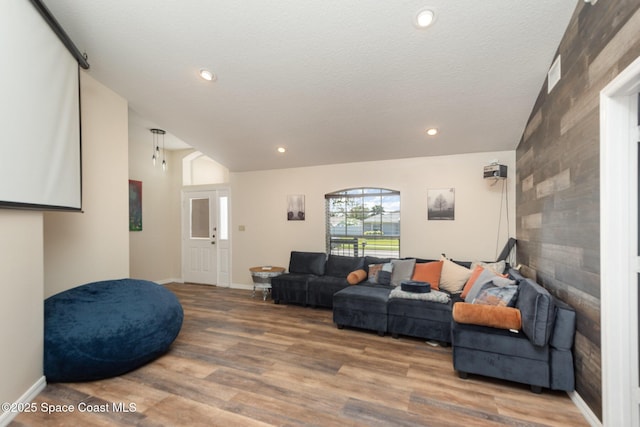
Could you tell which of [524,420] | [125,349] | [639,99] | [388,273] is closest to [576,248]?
[639,99]

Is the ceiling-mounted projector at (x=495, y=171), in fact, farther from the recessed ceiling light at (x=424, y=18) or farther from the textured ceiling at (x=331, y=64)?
the recessed ceiling light at (x=424, y=18)

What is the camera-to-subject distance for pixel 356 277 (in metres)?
4.23

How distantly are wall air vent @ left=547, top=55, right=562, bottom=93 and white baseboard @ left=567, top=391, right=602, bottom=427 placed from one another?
2.48 m

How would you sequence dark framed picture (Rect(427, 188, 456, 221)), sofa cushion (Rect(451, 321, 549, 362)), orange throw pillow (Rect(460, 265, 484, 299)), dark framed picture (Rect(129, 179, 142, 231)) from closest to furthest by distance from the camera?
sofa cushion (Rect(451, 321, 549, 362))
orange throw pillow (Rect(460, 265, 484, 299))
dark framed picture (Rect(427, 188, 456, 221))
dark framed picture (Rect(129, 179, 142, 231))

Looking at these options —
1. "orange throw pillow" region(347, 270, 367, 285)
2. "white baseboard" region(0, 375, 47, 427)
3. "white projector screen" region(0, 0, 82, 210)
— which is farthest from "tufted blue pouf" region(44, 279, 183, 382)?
"orange throw pillow" region(347, 270, 367, 285)

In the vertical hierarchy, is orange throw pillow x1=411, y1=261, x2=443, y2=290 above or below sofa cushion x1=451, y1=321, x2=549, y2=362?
above

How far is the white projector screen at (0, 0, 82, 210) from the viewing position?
185 centimetres

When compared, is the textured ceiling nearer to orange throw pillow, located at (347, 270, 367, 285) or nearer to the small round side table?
orange throw pillow, located at (347, 270, 367, 285)

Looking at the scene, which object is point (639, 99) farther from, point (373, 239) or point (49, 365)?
point (49, 365)

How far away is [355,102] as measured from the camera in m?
3.35

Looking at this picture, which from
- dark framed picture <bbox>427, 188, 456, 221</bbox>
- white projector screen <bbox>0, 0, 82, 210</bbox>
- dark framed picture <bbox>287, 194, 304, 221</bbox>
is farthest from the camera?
dark framed picture <bbox>287, 194, 304, 221</bbox>

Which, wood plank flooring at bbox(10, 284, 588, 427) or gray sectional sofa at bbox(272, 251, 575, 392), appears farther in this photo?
gray sectional sofa at bbox(272, 251, 575, 392)

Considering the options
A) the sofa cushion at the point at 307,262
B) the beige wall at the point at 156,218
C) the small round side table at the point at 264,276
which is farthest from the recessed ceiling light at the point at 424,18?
the beige wall at the point at 156,218

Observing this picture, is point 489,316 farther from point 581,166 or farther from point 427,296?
point 581,166
